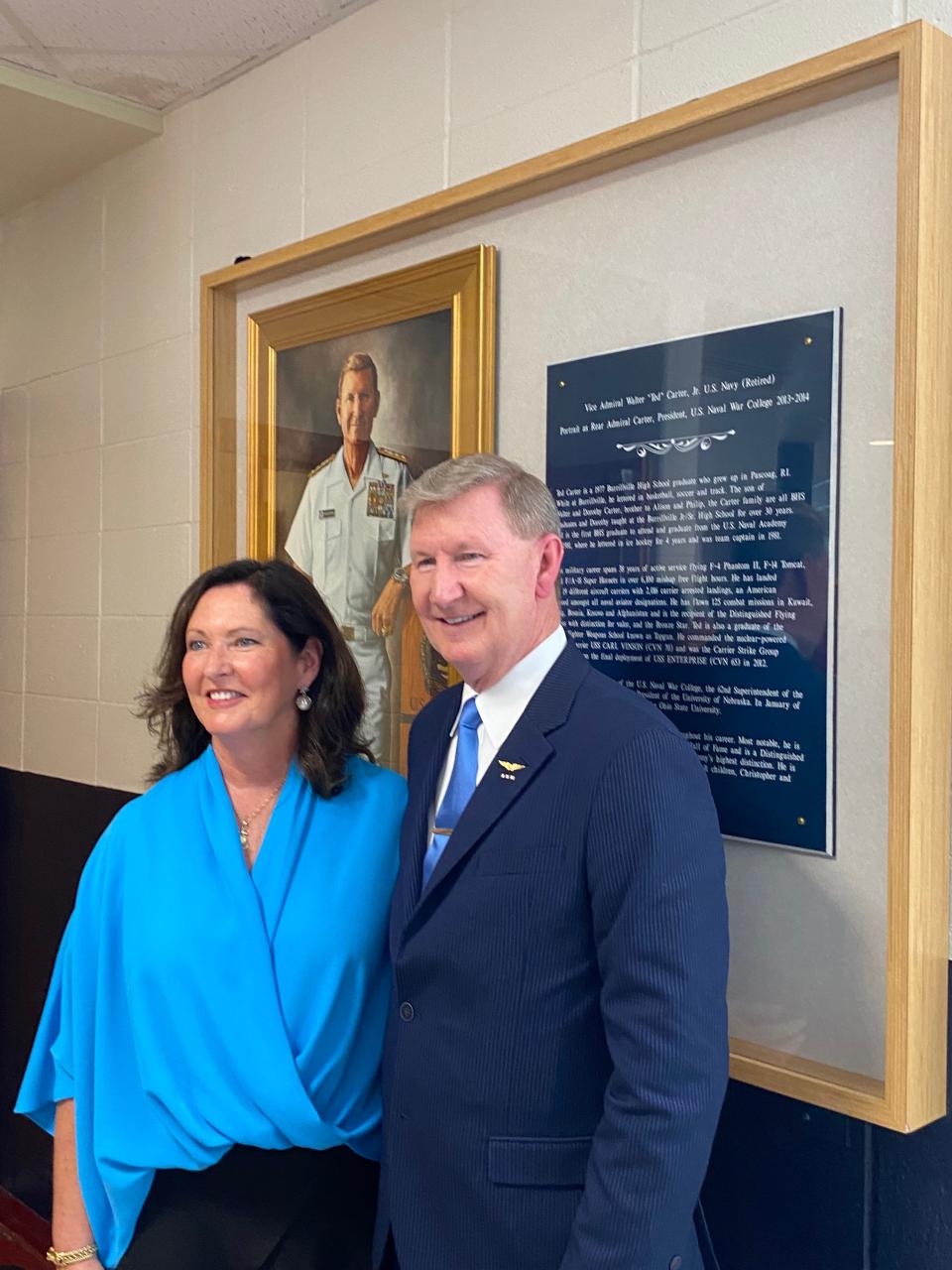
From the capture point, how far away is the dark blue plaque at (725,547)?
151cm

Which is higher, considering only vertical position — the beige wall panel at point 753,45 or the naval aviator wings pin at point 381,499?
the beige wall panel at point 753,45

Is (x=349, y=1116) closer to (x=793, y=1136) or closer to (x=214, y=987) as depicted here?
(x=214, y=987)

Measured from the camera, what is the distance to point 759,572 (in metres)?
1.56

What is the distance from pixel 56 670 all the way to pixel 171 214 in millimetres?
1229

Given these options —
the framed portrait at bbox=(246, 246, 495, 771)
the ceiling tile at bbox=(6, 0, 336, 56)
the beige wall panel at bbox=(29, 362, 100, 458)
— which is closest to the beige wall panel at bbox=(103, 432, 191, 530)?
the beige wall panel at bbox=(29, 362, 100, 458)

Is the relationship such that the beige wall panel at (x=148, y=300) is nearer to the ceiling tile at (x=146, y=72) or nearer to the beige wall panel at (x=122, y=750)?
the ceiling tile at (x=146, y=72)

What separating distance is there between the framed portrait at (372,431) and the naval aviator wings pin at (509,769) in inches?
25.0

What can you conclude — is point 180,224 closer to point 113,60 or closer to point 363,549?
point 113,60

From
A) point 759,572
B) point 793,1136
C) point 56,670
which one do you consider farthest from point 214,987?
point 56,670

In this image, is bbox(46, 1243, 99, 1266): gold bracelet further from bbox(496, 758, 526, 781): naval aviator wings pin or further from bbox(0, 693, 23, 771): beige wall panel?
bbox(0, 693, 23, 771): beige wall panel

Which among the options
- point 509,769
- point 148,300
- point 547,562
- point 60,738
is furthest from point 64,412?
point 509,769

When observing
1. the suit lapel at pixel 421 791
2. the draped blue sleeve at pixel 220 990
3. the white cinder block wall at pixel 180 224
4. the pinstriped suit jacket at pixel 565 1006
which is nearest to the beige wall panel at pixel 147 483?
the white cinder block wall at pixel 180 224

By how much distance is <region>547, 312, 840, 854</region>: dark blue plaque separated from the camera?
1.51 metres

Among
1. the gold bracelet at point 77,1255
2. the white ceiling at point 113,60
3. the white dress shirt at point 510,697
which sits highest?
the white ceiling at point 113,60
